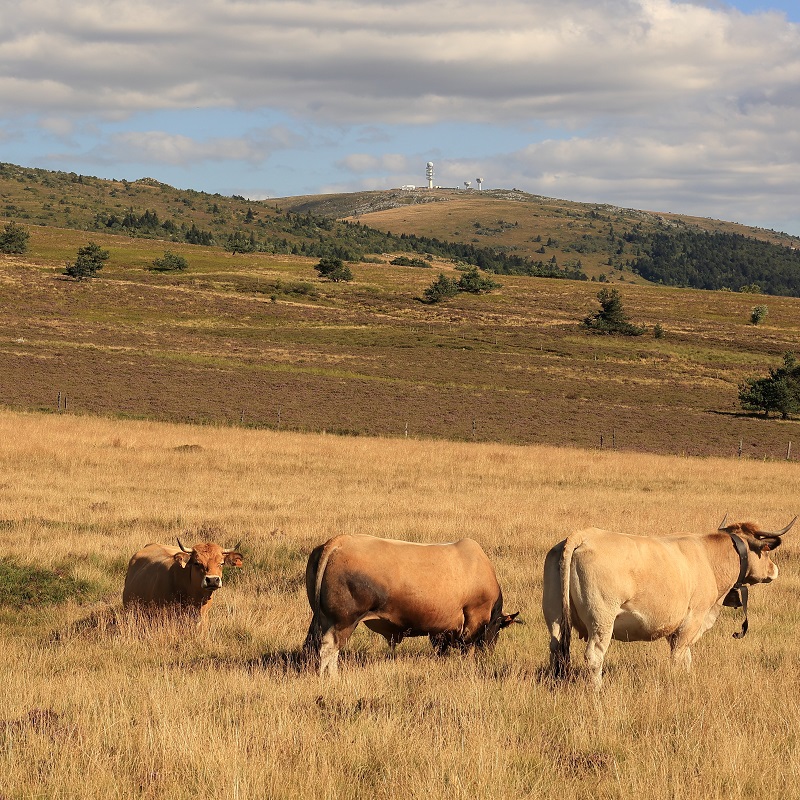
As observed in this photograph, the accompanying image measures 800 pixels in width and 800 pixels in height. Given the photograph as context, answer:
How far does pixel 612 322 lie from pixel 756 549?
85.1 meters

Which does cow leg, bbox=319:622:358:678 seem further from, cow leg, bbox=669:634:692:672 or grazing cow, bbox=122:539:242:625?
cow leg, bbox=669:634:692:672

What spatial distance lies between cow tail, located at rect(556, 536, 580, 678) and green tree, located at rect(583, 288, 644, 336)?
85.1m

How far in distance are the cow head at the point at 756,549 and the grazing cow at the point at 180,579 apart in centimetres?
559

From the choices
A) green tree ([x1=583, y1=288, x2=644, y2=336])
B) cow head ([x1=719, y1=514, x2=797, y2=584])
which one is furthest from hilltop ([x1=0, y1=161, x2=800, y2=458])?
cow head ([x1=719, y1=514, x2=797, y2=584])

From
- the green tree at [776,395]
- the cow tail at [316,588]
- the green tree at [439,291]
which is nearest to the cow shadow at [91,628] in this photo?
the cow tail at [316,588]

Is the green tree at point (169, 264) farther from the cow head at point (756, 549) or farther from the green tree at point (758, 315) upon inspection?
the cow head at point (756, 549)

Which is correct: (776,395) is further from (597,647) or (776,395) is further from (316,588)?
(316,588)

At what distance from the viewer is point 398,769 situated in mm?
5918

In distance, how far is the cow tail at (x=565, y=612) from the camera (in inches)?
333

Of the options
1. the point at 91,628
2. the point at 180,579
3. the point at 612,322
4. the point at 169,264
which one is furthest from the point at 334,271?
the point at 91,628

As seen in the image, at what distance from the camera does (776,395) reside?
60.6 metres

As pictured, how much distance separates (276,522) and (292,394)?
3706 centimetres

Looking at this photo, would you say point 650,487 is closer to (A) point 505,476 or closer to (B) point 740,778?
(A) point 505,476

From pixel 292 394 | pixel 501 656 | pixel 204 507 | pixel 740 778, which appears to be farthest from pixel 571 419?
pixel 740 778
